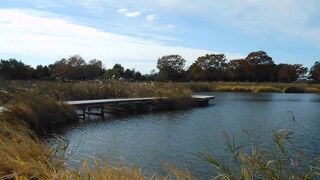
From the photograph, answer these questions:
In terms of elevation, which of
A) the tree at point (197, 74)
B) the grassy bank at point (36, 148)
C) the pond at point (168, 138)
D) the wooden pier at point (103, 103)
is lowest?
the pond at point (168, 138)

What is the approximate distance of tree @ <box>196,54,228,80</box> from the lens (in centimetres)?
10031

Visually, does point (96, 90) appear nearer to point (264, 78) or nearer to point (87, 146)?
point (87, 146)

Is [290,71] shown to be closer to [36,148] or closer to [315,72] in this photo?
[315,72]

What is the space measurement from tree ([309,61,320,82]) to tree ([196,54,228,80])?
1950cm

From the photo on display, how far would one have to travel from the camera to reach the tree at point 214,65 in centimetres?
10031

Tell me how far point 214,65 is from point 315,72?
22382mm

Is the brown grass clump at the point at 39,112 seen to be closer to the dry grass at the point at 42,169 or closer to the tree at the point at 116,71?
the dry grass at the point at 42,169

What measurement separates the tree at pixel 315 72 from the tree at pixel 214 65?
19.5 metres

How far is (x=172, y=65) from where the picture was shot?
10662cm

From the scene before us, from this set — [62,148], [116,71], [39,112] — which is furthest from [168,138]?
[116,71]

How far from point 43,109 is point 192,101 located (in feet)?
A: 64.3

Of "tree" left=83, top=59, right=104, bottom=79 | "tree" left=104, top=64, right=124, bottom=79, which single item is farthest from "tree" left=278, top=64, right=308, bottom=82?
"tree" left=83, top=59, right=104, bottom=79

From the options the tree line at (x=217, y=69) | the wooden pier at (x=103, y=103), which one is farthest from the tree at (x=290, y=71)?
the wooden pier at (x=103, y=103)

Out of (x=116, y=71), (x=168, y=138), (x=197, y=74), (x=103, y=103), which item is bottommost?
(x=168, y=138)
